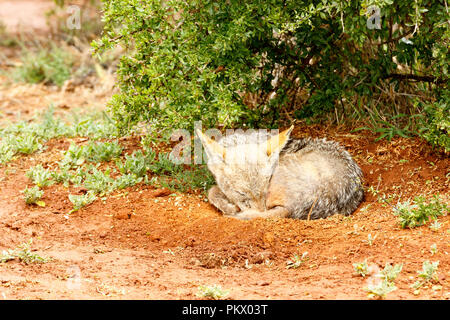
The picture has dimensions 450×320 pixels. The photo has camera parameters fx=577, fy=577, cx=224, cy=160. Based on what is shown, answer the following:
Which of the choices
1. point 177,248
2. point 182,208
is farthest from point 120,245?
point 182,208

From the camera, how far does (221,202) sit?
17.6 feet

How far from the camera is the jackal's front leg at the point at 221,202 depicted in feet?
17.4

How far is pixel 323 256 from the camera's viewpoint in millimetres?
4148

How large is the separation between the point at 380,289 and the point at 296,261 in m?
1.01

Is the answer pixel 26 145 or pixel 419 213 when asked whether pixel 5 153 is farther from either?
pixel 419 213

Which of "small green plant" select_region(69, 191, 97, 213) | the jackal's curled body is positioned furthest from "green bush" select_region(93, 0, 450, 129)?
"small green plant" select_region(69, 191, 97, 213)

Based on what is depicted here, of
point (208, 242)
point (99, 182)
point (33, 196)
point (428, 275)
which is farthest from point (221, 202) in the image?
point (428, 275)

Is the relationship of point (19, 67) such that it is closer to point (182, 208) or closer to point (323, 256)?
point (182, 208)

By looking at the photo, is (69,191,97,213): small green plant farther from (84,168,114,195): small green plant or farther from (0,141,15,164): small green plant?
(0,141,15,164): small green plant

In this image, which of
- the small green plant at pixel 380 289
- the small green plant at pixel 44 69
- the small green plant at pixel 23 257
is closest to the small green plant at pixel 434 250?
the small green plant at pixel 380 289

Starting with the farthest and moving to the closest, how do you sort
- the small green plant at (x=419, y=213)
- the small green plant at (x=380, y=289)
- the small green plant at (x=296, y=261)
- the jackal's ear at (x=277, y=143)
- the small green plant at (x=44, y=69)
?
the small green plant at (x=44, y=69)
the jackal's ear at (x=277, y=143)
the small green plant at (x=419, y=213)
the small green plant at (x=296, y=261)
the small green plant at (x=380, y=289)

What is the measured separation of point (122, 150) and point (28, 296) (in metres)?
3.24

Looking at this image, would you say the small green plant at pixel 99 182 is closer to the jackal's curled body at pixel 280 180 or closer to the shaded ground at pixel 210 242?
the shaded ground at pixel 210 242

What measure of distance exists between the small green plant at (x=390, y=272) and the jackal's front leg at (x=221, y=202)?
2.01 metres
